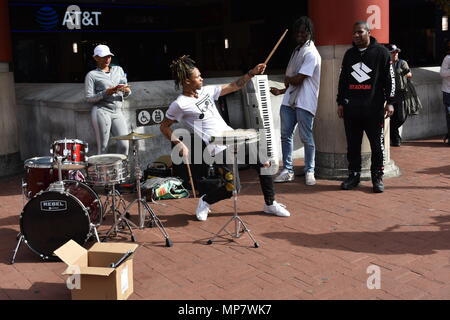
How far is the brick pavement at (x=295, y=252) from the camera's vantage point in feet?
14.0

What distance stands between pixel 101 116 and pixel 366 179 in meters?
3.64

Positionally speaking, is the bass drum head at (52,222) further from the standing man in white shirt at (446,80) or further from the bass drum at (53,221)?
the standing man in white shirt at (446,80)

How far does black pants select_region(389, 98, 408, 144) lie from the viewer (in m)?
9.90

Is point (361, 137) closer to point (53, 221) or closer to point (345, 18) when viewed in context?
point (345, 18)

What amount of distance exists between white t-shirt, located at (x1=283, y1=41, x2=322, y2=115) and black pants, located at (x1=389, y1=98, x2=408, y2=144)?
2.88m

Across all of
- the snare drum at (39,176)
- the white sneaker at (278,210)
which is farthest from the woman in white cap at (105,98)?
the white sneaker at (278,210)

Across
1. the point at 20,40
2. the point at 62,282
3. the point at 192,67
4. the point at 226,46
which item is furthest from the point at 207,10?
the point at 62,282

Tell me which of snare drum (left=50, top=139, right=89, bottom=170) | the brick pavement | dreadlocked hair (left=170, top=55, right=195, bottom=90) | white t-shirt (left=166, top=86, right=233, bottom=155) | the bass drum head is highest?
dreadlocked hair (left=170, top=55, right=195, bottom=90)

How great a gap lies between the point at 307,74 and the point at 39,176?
3.58 meters

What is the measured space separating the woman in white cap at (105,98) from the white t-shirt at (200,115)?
1.71 metres

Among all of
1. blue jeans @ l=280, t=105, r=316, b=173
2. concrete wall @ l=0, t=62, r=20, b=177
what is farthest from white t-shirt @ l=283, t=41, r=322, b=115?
concrete wall @ l=0, t=62, r=20, b=177

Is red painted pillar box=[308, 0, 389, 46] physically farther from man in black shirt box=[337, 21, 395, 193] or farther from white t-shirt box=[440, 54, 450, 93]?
white t-shirt box=[440, 54, 450, 93]

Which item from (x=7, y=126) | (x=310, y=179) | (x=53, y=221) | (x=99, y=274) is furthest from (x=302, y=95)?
(x=7, y=126)

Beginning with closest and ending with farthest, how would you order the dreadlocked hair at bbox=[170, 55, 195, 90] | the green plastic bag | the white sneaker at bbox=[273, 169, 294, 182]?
the dreadlocked hair at bbox=[170, 55, 195, 90] → the green plastic bag → the white sneaker at bbox=[273, 169, 294, 182]
